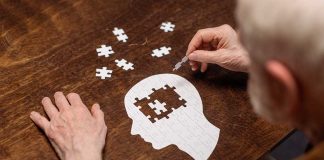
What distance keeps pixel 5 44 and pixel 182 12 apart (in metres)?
0.71

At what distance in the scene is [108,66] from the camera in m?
1.60

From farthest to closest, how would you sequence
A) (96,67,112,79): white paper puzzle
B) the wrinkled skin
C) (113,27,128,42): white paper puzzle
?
(113,27,128,42): white paper puzzle, (96,67,112,79): white paper puzzle, the wrinkled skin

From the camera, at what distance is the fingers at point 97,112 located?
145 centimetres

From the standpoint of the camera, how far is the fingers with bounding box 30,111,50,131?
55.9 inches

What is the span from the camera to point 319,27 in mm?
751

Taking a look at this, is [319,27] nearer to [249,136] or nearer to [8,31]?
[249,136]

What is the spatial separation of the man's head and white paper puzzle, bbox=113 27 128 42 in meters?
0.83

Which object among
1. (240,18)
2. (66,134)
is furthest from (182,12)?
(240,18)

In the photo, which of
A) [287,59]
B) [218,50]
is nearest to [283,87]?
[287,59]

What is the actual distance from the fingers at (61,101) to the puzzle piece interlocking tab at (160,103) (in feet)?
0.77

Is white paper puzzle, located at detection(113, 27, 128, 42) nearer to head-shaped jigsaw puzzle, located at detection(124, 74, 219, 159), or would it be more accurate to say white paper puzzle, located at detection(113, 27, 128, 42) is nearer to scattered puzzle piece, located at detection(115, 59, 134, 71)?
scattered puzzle piece, located at detection(115, 59, 134, 71)

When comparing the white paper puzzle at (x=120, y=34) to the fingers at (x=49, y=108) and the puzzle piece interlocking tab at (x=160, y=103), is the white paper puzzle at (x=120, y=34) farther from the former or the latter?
the fingers at (x=49, y=108)

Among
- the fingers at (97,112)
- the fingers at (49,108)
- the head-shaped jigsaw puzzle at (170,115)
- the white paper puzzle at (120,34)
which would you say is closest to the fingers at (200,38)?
the head-shaped jigsaw puzzle at (170,115)

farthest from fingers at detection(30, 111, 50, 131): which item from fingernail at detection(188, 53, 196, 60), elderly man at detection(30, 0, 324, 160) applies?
elderly man at detection(30, 0, 324, 160)
